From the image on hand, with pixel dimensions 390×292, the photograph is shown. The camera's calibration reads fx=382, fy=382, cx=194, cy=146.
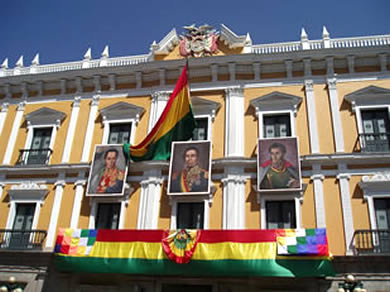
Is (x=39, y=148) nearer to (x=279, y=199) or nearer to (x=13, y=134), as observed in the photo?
(x=13, y=134)

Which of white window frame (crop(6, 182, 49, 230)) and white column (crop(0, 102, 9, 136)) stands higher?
white column (crop(0, 102, 9, 136))

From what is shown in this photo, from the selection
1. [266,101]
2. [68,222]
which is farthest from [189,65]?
[68,222]

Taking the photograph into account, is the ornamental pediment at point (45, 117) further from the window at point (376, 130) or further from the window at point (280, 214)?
the window at point (376, 130)

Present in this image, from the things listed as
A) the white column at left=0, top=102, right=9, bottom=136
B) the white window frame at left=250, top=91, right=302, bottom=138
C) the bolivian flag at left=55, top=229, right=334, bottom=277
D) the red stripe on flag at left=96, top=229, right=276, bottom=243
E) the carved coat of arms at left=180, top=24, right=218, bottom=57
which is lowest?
the bolivian flag at left=55, top=229, right=334, bottom=277

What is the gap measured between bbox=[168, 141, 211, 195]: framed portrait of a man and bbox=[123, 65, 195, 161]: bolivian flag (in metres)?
0.37

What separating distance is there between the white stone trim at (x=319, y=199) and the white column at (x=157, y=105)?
22.7ft

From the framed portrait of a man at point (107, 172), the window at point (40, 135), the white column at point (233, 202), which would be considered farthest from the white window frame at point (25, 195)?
the white column at point (233, 202)

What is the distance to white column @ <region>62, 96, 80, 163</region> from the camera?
16.8 m

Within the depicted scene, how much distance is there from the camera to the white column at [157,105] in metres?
16.6

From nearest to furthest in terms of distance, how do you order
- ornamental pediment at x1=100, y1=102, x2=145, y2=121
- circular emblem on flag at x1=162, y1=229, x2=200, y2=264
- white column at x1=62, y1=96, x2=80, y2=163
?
circular emblem on flag at x1=162, y1=229, x2=200, y2=264 < white column at x1=62, y1=96, x2=80, y2=163 < ornamental pediment at x1=100, y1=102, x2=145, y2=121

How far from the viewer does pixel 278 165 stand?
1430 cm

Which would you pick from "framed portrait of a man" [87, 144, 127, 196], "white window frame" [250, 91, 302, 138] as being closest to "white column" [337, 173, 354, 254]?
"white window frame" [250, 91, 302, 138]

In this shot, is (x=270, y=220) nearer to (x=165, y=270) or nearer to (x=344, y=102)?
(x=165, y=270)

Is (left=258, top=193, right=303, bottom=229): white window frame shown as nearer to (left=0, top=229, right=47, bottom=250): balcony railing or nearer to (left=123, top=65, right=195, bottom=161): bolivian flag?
(left=123, top=65, right=195, bottom=161): bolivian flag
